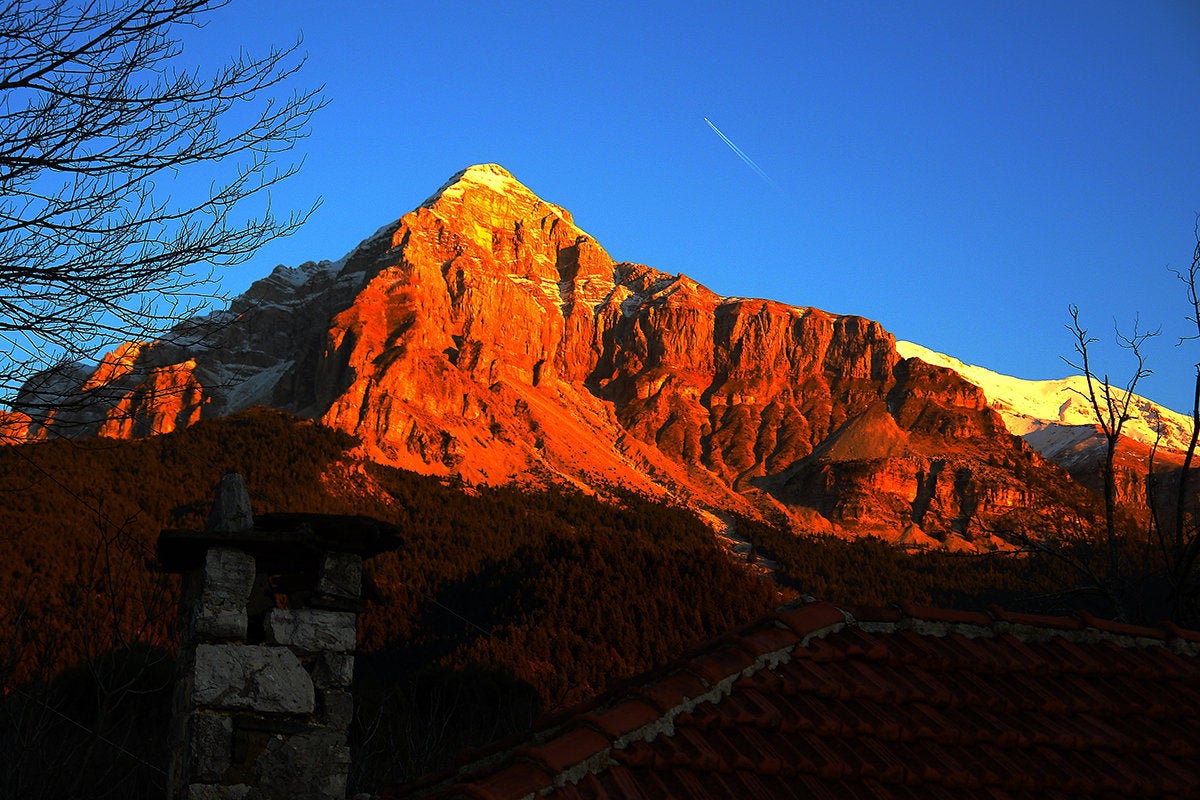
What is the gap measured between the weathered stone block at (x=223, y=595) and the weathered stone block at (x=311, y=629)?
13 cm

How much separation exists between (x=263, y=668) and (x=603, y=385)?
162 m

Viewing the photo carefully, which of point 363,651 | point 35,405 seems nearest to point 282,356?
point 363,651

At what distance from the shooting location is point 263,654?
4902mm

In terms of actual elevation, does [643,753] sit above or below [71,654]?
above

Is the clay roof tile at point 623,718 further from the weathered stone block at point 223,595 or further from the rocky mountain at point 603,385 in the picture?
the rocky mountain at point 603,385

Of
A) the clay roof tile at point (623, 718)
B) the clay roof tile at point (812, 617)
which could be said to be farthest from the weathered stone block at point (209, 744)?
the clay roof tile at point (812, 617)

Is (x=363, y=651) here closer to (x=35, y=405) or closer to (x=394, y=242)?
(x=35, y=405)

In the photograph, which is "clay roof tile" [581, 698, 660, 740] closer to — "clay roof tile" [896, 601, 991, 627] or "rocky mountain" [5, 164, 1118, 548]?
"clay roof tile" [896, 601, 991, 627]

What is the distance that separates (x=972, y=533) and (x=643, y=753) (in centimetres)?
13293

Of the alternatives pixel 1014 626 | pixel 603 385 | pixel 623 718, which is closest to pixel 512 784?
pixel 623 718

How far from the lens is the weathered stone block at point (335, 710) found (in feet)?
16.3

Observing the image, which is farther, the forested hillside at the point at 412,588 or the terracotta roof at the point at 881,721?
the forested hillside at the point at 412,588

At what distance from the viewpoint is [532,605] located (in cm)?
6253

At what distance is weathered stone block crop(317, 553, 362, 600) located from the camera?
5.09m
